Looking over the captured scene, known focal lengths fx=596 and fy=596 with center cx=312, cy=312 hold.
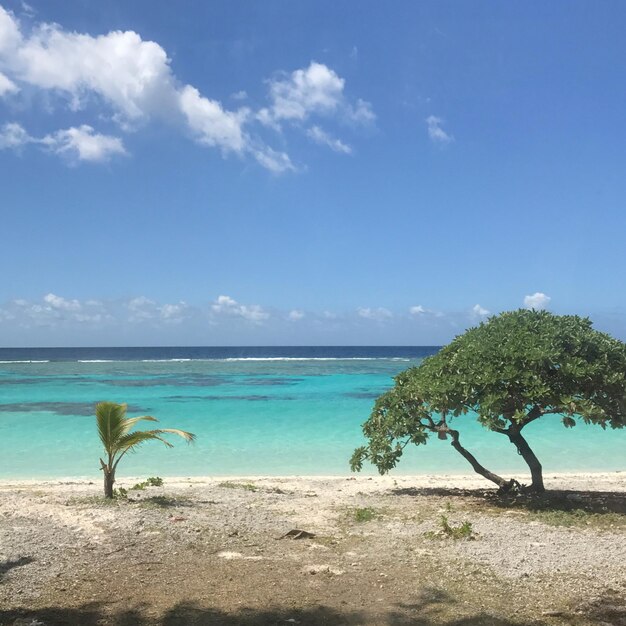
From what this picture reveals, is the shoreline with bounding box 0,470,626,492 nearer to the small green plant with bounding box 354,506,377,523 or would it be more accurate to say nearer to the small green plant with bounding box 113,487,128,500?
the small green plant with bounding box 113,487,128,500

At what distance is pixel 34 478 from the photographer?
1384 cm

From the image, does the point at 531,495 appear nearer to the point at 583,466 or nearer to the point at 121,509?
the point at 121,509

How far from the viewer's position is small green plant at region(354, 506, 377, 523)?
329 inches

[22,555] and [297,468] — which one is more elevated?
[22,555]

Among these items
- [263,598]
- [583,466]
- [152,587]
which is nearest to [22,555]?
[152,587]

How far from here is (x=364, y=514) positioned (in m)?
8.57

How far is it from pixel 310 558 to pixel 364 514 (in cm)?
210

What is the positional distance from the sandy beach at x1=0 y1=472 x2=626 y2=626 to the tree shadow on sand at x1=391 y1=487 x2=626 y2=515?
0.14ft

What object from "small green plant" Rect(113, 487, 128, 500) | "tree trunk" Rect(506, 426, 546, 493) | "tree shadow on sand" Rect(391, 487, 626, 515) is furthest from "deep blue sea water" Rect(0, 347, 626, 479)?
"tree trunk" Rect(506, 426, 546, 493)

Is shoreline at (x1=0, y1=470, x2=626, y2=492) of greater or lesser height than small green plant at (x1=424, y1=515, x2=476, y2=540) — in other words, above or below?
below

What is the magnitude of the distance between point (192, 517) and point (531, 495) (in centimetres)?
532

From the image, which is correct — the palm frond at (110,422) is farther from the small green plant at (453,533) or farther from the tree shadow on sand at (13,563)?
the small green plant at (453,533)

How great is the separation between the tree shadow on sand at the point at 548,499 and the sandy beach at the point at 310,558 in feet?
0.14

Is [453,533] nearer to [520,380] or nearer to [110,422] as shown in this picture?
[520,380]
